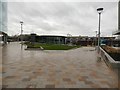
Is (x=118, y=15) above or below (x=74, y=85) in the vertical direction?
above

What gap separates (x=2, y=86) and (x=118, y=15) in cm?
4993

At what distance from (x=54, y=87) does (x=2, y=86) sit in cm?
175

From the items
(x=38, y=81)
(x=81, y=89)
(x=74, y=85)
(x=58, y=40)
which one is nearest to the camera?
(x=81, y=89)

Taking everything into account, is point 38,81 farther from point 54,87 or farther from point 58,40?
point 58,40

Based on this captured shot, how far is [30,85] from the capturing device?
5832mm

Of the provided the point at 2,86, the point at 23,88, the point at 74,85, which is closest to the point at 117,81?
the point at 74,85

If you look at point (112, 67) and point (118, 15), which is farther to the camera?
point (118, 15)

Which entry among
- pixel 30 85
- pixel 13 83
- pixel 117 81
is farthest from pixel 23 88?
pixel 117 81

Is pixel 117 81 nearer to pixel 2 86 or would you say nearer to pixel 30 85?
pixel 30 85

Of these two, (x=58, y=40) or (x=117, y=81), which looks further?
(x=58, y=40)

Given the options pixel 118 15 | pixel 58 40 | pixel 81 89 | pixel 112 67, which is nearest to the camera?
pixel 81 89

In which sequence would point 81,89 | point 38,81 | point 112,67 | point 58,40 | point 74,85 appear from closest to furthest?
1. point 81,89
2. point 74,85
3. point 38,81
4. point 112,67
5. point 58,40

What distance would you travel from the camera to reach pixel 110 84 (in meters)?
6.12

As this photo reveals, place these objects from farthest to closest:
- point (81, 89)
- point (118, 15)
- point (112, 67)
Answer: point (118, 15)
point (112, 67)
point (81, 89)
